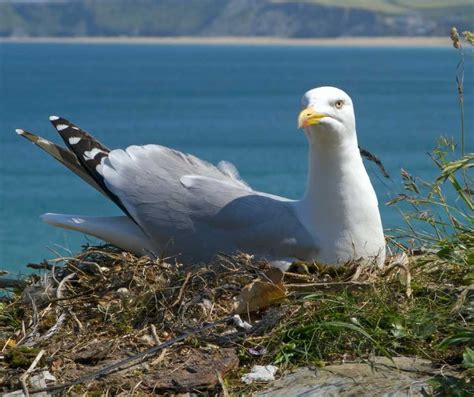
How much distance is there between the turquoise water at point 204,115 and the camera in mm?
31906

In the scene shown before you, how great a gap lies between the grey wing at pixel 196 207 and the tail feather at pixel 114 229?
0.08m

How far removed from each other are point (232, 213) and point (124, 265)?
0.59 metres

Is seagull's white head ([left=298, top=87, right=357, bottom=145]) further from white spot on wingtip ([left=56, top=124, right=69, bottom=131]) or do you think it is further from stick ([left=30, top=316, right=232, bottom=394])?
white spot on wingtip ([left=56, top=124, right=69, bottom=131])

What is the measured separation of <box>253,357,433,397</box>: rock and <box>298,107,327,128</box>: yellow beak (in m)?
1.29

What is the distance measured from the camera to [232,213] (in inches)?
234

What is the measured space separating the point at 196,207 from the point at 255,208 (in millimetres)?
314

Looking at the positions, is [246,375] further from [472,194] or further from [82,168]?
[82,168]

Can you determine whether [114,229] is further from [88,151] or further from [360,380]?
[360,380]

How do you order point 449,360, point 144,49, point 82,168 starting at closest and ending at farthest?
point 449,360 < point 82,168 < point 144,49

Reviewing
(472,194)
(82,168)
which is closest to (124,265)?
(82,168)

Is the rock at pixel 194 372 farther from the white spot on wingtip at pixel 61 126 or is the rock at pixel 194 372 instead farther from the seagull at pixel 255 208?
the white spot on wingtip at pixel 61 126

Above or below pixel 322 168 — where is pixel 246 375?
below

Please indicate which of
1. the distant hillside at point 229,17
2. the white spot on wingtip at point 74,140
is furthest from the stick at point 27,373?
the distant hillside at point 229,17

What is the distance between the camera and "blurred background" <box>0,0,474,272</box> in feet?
113
